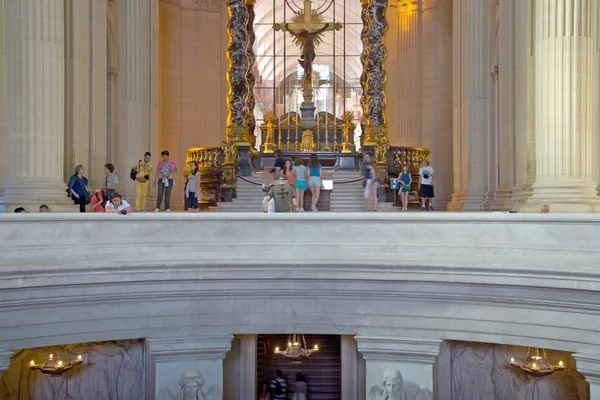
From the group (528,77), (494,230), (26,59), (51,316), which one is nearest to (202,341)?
(51,316)

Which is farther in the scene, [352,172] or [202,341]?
[352,172]

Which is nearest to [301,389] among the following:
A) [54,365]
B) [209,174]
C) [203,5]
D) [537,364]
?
[537,364]

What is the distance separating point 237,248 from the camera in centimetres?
983

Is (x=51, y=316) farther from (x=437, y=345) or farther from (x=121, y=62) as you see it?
(x=121, y=62)

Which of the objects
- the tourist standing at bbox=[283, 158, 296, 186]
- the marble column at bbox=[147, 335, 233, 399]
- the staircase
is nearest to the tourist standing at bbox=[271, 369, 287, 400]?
the marble column at bbox=[147, 335, 233, 399]

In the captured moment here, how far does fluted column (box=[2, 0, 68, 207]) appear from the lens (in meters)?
13.5

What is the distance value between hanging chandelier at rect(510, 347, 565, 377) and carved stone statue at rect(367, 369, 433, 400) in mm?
1269

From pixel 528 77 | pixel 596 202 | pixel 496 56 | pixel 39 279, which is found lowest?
pixel 39 279

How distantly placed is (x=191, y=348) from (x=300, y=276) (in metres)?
1.62

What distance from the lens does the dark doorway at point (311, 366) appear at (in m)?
11.3

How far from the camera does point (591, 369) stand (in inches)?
336

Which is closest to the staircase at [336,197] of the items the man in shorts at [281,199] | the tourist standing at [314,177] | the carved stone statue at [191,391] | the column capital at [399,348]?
the tourist standing at [314,177]

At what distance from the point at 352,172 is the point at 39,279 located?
1272cm

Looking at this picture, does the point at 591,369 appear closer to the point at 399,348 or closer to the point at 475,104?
the point at 399,348
